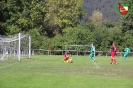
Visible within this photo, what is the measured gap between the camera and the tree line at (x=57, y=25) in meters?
70.8

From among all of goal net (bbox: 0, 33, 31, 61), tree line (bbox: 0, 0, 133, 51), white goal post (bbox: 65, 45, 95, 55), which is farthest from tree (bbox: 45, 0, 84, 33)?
goal net (bbox: 0, 33, 31, 61)

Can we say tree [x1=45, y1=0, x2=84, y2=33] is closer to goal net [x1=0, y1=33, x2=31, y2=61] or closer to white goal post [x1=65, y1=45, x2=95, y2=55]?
white goal post [x1=65, y1=45, x2=95, y2=55]

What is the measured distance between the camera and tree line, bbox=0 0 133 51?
7075 cm

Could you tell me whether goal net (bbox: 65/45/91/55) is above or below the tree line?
below

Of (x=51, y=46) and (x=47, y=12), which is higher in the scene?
(x=47, y=12)

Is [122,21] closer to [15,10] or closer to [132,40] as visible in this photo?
[132,40]

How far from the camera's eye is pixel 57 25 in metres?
80.7

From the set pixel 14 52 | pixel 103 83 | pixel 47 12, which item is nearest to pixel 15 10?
pixel 47 12

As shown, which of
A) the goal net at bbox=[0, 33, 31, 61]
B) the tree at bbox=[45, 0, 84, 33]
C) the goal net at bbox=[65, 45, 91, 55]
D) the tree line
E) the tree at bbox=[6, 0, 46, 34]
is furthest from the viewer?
the tree at bbox=[45, 0, 84, 33]

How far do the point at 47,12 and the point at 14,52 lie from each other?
34190 mm

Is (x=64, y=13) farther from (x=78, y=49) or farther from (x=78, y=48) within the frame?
(x=78, y=49)

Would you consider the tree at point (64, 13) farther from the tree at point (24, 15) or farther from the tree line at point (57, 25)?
the tree at point (24, 15)

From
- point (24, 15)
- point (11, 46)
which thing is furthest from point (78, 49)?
point (11, 46)

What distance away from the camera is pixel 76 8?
7756 centimetres
